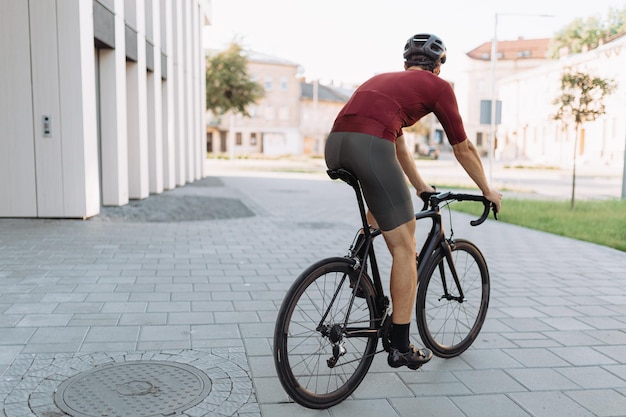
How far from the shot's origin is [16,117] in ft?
31.9

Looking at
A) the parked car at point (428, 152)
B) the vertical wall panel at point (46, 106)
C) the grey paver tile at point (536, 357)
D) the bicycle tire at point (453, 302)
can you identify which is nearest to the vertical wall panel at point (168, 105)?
the vertical wall panel at point (46, 106)

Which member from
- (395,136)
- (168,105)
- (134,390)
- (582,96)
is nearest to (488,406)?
(395,136)

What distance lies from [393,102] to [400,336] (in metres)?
1.26

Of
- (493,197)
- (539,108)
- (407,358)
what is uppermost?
(539,108)

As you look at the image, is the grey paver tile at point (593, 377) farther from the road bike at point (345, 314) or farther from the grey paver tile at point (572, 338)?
the road bike at point (345, 314)

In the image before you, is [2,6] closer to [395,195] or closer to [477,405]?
[395,195]

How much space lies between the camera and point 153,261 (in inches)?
282

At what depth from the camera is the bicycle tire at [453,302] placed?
395 centimetres

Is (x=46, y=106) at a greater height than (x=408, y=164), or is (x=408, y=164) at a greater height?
(x=46, y=106)

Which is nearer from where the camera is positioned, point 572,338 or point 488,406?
point 488,406

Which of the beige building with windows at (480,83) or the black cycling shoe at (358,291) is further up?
the beige building with windows at (480,83)

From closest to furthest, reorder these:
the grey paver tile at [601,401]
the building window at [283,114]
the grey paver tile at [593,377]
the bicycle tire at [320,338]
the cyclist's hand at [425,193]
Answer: the bicycle tire at [320,338] → the grey paver tile at [601,401] → the grey paver tile at [593,377] → the cyclist's hand at [425,193] → the building window at [283,114]

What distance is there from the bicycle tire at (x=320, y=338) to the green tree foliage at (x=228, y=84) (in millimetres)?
40058

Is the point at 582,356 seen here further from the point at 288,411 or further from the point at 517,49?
the point at 517,49
